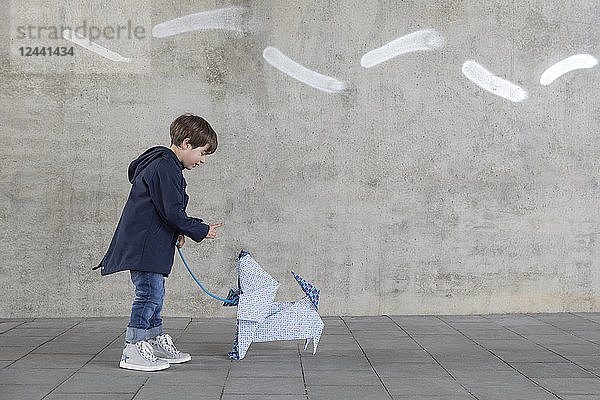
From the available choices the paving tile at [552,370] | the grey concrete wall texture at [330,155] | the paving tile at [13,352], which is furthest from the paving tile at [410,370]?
the paving tile at [13,352]

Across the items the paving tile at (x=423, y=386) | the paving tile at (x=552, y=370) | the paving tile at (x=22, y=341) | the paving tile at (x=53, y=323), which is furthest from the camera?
the paving tile at (x=53, y=323)

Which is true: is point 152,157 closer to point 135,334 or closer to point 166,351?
point 135,334

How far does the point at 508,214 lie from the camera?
5469 millimetres

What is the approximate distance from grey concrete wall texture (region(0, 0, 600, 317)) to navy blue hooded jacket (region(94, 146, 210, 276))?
5.22 ft

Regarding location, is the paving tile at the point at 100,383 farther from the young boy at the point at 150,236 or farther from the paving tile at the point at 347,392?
the paving tile at the point at 347,392


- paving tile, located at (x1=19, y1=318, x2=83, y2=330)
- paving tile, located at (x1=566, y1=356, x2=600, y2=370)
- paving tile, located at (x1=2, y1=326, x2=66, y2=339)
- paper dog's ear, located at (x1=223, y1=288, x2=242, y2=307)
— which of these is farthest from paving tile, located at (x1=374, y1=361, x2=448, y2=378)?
paving tile, located at (x1=19, y1=318, x2=83, y2=330)

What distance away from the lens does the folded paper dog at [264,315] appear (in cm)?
394

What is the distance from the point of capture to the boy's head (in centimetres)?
381

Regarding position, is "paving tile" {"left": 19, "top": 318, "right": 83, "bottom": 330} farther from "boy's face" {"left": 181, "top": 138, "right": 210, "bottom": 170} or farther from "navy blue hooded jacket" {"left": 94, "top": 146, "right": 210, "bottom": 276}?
"boy's face" {"left": 181, "top": 138, "right": 210, "bottom": 170}

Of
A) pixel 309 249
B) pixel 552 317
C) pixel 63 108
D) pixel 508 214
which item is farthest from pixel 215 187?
pixel 552 317

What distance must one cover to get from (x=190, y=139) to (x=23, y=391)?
139 cm

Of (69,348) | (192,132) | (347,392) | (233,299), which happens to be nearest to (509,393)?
(347,392)

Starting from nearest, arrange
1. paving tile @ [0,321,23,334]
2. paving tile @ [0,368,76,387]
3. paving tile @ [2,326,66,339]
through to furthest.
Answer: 1. paving tile @ [0,368,76,387]
2. paving tile @ [2,326,66,339]
3. paving tile @ [0,321,23,334]

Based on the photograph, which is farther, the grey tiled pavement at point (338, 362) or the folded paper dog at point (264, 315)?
the folded paper dog at point (264, 315)
